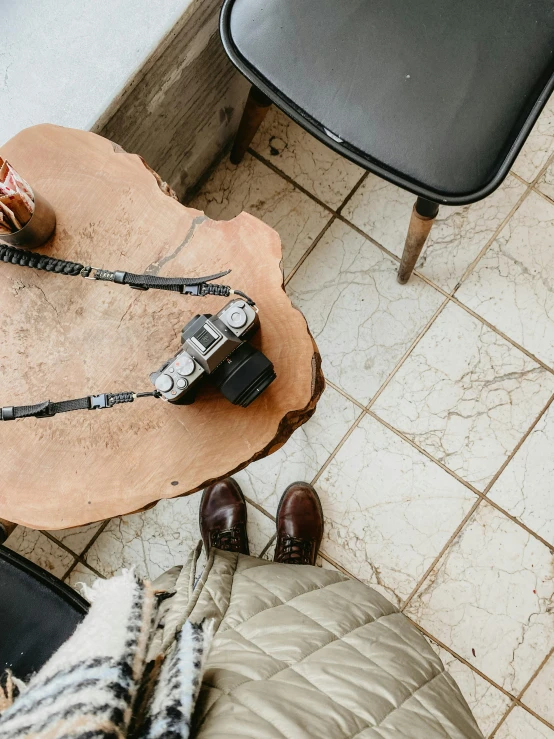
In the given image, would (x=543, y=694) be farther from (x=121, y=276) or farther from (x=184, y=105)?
(x=184, y=105)

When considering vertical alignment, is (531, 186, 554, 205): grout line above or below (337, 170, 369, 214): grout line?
below

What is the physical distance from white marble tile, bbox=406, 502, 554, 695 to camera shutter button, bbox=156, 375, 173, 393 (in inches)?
39.0

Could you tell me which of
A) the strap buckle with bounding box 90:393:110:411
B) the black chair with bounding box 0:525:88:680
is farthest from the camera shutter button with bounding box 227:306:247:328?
the black chair with bounding box 0:525:88:680

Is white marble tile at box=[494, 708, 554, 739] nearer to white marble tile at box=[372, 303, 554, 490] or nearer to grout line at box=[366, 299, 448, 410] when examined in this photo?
white marble tile at box=[372, 303, 554, 490]

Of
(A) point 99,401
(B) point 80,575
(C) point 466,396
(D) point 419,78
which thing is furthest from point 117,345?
(C) point 466,396

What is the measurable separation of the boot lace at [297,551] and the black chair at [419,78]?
2.83 ft

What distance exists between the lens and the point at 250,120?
4.47ft

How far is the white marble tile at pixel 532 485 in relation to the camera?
151 centimetres

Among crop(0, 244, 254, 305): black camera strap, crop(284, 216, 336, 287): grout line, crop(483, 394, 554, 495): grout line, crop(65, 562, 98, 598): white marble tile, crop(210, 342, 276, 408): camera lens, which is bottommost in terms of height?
crop(483, 394, 554, 495): grout line

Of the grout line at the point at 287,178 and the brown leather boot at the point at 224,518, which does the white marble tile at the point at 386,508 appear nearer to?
the brown leather boot at the point at 224,518

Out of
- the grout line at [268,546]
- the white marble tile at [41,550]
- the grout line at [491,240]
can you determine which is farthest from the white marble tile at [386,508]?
the white marble tile at [41,550]

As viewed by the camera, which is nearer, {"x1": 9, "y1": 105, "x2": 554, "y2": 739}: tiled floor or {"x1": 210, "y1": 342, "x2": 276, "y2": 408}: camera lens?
{"x1": 210, "y1": 342, "x2": 276, "y2": 408}: camera lens

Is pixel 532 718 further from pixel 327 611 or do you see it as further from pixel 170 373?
pixel 170 373

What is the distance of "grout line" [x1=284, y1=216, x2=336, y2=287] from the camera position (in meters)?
1.58
